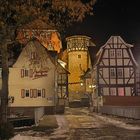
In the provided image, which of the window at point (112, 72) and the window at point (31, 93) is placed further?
the window at point (112, 72)

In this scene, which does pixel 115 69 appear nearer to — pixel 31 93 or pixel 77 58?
pixel 31 93

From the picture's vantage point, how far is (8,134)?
21672 mm

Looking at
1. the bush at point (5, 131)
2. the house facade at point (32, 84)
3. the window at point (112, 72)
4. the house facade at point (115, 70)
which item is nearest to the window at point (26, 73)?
the house facade at point (32, 84)

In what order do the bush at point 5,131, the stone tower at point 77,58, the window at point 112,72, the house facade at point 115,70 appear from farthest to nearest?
1. the stone tower at point 77,58
2. the window at point 112,72
3. the house facade at point 115,70
4. the bush at point 5,131

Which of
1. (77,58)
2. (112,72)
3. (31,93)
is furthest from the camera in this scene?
(77,58)

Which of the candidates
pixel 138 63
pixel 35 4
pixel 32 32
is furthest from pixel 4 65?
pixel 138 63

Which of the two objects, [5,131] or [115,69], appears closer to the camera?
[5,131]

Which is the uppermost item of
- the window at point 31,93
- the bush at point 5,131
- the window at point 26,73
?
the window at point 26,73

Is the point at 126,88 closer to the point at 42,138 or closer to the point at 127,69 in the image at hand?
the point at 127,69

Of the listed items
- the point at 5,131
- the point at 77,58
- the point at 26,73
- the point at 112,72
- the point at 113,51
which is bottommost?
the point at 5,131

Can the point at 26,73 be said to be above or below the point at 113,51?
below

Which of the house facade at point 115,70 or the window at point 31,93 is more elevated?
the house facade at point 115,70

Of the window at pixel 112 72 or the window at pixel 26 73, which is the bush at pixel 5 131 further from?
the window at pixel 112 72

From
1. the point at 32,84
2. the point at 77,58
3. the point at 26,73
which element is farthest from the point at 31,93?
the point at 77,58
